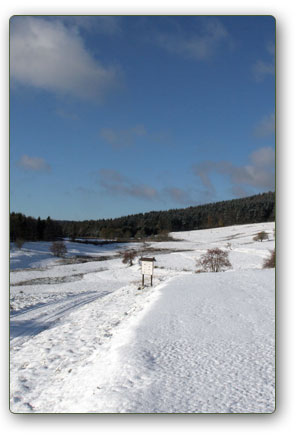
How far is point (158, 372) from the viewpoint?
6.38 metres

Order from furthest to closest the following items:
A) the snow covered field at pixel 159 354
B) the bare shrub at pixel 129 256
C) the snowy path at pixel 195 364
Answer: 1. the bare shrub at pixel 129 256
2. the snow covered field at pixel 159 354
3. the snowy path at pixel 195 364

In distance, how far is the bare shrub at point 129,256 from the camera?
41.5m

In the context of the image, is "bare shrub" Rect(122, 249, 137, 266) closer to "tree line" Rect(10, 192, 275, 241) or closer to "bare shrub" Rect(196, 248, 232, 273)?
"bare shrub" Rect(196, 248, 232, 273)

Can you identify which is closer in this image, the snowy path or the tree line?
the snowy path

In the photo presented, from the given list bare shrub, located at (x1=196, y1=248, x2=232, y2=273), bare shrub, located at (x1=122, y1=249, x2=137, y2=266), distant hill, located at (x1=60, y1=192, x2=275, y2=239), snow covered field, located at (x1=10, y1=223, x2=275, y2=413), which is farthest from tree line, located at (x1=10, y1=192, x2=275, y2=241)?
bare shrub, located at (x1=122, y1=249, x2=137, y2=266)

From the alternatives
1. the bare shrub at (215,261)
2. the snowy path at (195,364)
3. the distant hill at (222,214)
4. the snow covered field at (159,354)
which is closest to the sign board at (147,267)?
the distant hill at (222,214)

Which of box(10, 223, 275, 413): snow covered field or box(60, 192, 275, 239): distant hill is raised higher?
box(60, 192, 275, 239): distant hill

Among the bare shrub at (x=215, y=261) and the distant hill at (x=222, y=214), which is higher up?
the distant hill at (x=222, y=214)

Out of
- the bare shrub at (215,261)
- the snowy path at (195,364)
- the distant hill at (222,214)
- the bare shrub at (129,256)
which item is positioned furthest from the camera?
the bare shrub at (129,256)

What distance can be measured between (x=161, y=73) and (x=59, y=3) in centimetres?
288

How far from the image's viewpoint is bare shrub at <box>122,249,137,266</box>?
4147 cm

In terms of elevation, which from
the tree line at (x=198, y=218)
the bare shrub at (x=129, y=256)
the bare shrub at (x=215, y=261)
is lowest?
the bare shrub at (x=129, y=256)

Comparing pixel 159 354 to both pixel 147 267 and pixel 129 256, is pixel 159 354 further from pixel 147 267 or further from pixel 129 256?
pixel 129 256

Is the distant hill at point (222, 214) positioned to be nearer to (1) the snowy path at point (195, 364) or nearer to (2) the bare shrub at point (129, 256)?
(1) the snowy path at point (195, 364)
